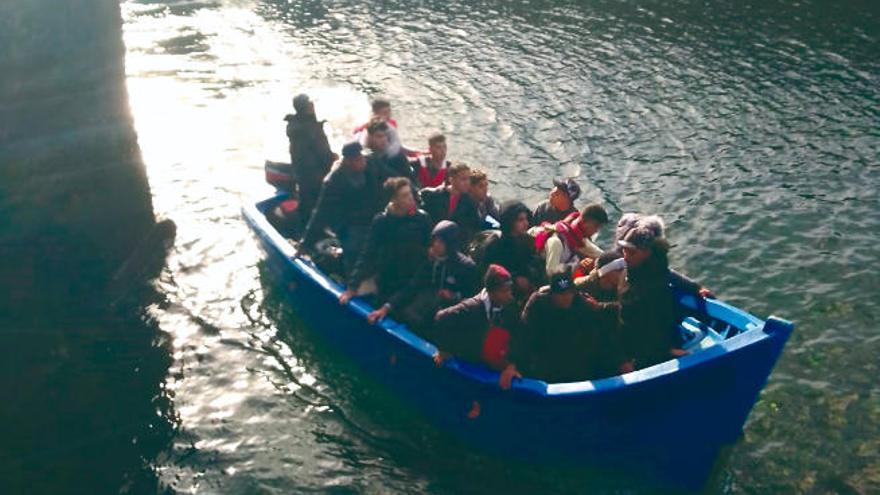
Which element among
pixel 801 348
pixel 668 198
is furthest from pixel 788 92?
pixel 801 348

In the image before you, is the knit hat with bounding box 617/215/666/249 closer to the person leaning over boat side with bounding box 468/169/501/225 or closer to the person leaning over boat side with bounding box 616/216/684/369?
the person leaning over boat side with bounding box 616/216/684/369

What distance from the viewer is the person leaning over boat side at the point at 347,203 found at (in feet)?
34.8

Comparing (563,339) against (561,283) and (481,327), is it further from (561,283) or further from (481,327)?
(481,327)

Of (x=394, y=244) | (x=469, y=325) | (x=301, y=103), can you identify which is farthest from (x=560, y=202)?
(x=301, y=103)

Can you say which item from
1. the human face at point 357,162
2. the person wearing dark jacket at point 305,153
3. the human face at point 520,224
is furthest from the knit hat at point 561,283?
the person wearing dark jacket at point 305,153

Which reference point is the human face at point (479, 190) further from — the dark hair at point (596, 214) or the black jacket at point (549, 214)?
the dark hair at point (596, 214)

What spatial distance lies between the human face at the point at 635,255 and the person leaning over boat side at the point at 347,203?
398cm

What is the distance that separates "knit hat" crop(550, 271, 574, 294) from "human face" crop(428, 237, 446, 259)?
1633 mm

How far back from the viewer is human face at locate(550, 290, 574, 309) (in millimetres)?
7816

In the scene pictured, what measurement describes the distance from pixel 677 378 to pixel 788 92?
14.2 m

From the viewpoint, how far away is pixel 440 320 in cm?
848

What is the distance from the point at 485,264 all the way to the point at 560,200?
1487 millimetres

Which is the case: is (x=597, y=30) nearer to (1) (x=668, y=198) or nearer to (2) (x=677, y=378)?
(1) (x=668, y=198)

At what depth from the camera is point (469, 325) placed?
8406 mm
